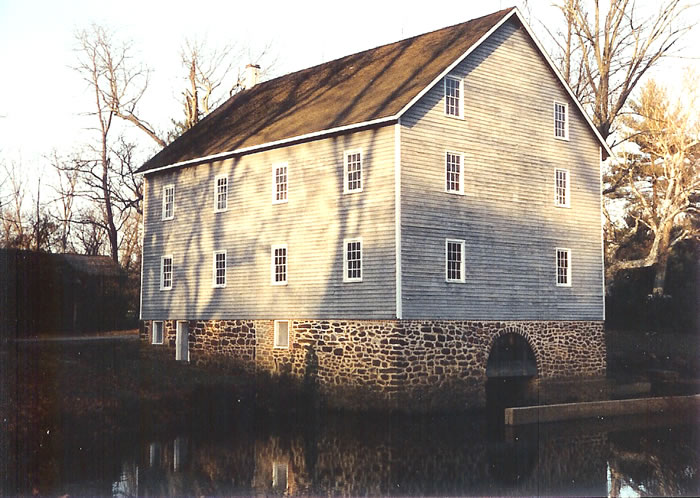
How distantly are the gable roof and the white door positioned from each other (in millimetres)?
6046

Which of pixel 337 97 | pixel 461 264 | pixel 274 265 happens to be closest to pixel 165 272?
pixel 274 265

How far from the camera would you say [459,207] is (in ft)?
83.4

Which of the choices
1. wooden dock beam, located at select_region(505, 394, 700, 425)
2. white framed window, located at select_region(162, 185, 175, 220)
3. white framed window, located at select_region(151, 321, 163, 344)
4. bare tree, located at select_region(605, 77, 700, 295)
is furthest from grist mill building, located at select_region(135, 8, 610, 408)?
bare tree, located at select_region(605, 77, 700, 295)

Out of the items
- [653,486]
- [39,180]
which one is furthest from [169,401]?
[39,180]

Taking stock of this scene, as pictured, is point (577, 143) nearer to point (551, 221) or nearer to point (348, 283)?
point (551, 221)

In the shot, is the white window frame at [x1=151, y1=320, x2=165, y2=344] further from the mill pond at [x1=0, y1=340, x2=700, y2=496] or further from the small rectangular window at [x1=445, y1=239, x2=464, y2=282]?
the small rectangular window at [x1=445, y1=239, x2=464, y2=282]

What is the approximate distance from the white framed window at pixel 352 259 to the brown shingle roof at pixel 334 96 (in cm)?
342

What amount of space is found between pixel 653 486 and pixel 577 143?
17461 mm

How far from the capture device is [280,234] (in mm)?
27625

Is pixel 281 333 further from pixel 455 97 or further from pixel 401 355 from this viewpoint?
pixel 455 97

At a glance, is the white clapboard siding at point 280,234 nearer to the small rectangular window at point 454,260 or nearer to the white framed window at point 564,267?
the small rectangular window at point 454,260

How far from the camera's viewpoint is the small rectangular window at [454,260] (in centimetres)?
2506

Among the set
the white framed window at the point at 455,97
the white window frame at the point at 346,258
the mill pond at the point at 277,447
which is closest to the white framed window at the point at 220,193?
the white window frame at the point at 346,258

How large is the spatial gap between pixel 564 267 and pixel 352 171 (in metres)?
8.26
